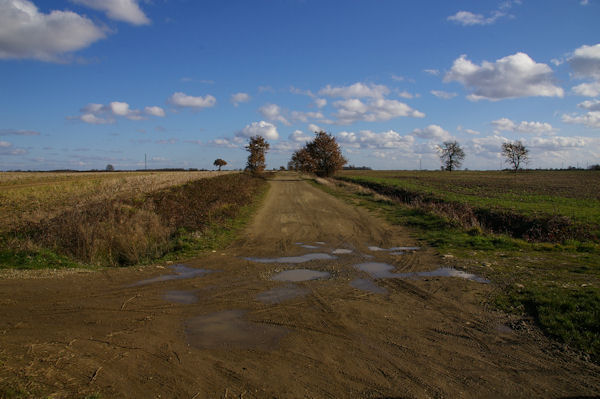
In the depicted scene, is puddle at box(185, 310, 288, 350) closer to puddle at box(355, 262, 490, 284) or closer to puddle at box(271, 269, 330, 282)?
puddle at box(271, 269, 330, 282)

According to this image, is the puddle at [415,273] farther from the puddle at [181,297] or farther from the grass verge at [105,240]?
the grass verge at [105,240]

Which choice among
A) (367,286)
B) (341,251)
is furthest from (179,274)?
(341,251)

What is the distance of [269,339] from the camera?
5129 mm

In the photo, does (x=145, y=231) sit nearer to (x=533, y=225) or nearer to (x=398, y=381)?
(x=398, y=381)

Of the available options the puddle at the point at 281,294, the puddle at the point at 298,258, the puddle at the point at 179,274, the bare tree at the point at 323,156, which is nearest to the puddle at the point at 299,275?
the puddle at the point at 281,294

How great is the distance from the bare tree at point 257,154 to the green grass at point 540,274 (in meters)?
57.5

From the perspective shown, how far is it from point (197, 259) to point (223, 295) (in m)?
3.37

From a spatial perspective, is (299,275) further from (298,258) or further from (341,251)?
(341,251)

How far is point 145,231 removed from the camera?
12312mm

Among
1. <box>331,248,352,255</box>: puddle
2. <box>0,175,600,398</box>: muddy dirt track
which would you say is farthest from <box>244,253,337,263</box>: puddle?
<box>0,175,600,398</box>: muddy dirt track

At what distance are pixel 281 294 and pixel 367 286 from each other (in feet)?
6.21

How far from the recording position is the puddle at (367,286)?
7393 mm

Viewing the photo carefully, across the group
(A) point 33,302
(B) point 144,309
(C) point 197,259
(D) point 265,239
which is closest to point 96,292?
(A) point 33,302

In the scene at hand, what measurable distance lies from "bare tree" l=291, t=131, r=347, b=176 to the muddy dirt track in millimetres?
52399
